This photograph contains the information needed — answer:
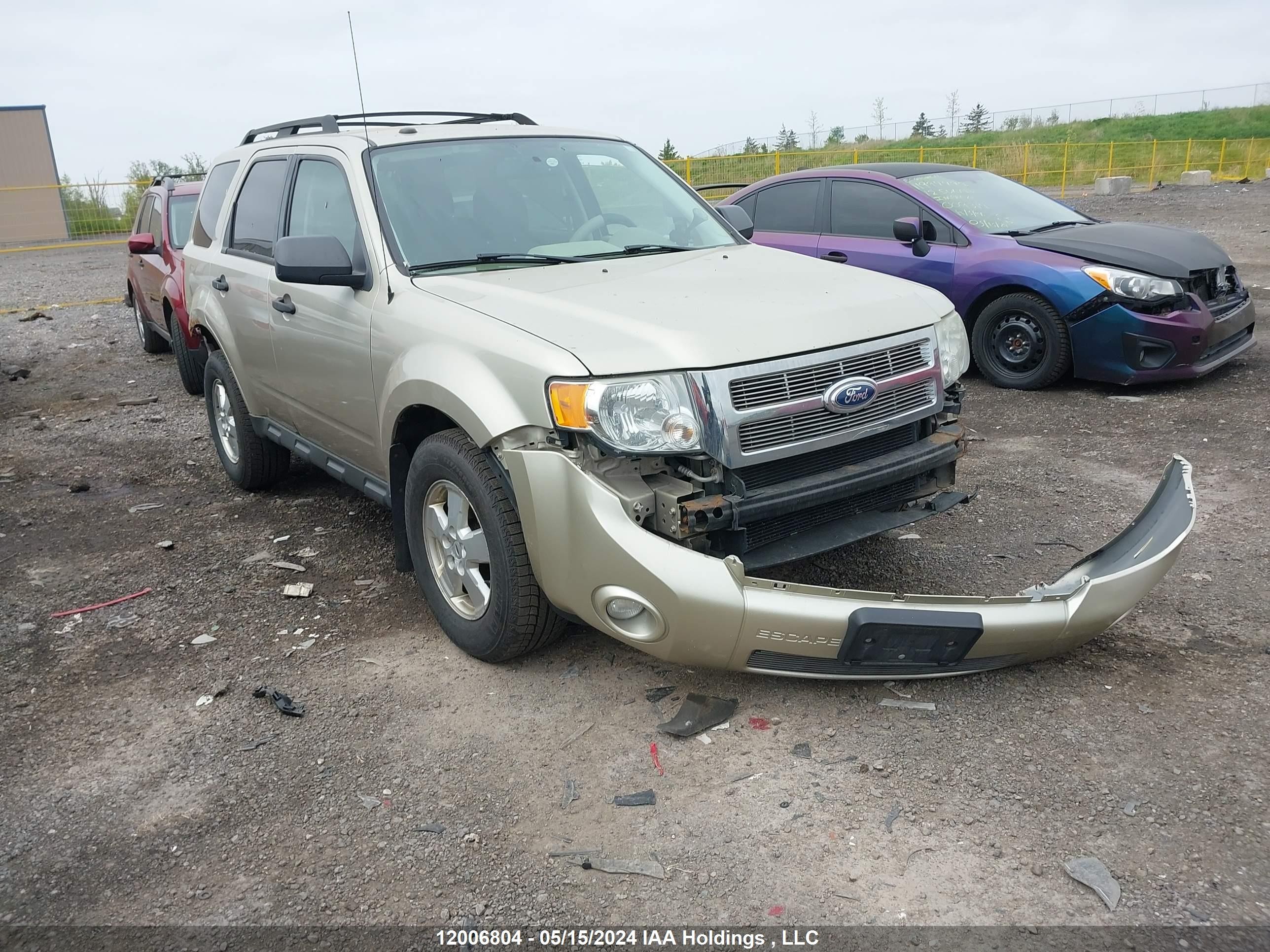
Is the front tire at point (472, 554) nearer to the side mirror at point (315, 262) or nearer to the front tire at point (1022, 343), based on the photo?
the side mirror at point (315, 262)

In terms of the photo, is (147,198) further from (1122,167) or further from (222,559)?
(1122,167)

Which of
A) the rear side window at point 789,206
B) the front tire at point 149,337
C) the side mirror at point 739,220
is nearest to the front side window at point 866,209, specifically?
the rear side window at point 789,206

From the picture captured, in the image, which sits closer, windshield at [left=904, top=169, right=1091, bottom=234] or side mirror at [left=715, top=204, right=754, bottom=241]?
side mirror at [left=715, top=204, right=754, bottom=241]

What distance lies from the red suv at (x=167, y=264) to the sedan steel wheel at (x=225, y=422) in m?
1.98

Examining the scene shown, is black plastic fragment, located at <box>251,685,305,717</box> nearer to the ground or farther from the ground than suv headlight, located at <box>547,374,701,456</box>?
nearer to the ground

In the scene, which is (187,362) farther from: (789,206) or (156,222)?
(789,206)

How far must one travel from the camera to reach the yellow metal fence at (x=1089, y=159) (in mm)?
30047

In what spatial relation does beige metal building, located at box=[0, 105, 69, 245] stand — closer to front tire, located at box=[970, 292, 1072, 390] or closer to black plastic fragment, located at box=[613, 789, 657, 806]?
front tire, located at box=[970, 292, 1072, 390]

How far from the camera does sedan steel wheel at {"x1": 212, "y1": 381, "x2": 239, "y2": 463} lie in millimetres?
5855

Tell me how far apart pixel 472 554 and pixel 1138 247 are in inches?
220

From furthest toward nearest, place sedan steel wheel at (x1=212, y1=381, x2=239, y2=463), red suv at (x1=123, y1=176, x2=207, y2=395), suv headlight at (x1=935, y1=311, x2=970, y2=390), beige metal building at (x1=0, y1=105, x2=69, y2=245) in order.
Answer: beige metal building at (x1=0, y1=105, x2=69, y2=245), red suv at (x1=123, y1=176, x2=207, y2=395), sedan steel wheel at (x1=212, y1=381, x2=239, y2=463), suv headlight at (x1=935, y1=311, x2=970, y2=390)

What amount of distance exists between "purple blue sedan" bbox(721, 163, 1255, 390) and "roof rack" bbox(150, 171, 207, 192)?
216 inches

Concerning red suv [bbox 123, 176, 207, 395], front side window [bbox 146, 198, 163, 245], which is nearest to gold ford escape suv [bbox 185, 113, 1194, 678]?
red suv [bbox 123, 176, 207, 395]

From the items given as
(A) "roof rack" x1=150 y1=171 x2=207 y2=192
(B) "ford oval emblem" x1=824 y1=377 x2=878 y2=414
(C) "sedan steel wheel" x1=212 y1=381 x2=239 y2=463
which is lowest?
(C) "sedan steel wheel" x1=212 y1=381 x2=239 y2=463
